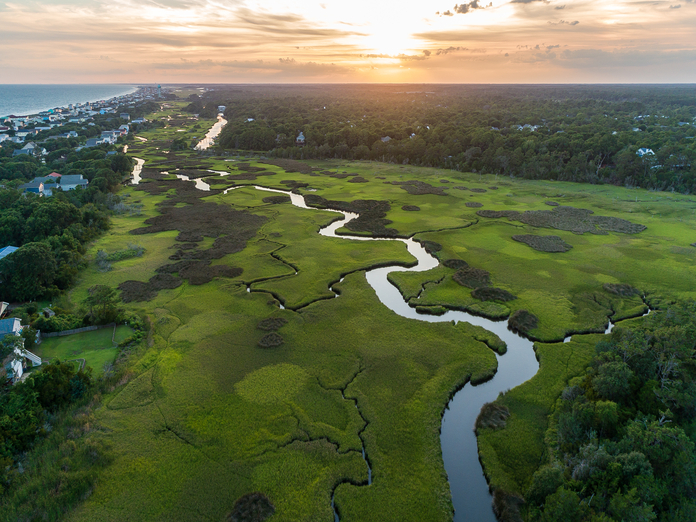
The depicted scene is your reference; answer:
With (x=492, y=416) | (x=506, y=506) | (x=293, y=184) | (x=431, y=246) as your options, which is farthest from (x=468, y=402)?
(x=293, y=184)

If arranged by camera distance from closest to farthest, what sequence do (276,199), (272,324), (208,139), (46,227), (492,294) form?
1. (272,324)
2. (492,294)
3. (46,227)
4. (276,199)
5. (208,139)

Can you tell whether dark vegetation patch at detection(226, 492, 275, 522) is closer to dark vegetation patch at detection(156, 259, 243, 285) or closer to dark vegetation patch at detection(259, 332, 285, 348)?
dark vegetation patch at detection(259, 332, 285, 348)

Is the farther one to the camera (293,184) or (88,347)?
(293,184)

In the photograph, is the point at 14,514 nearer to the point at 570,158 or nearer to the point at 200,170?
the point at 200,170

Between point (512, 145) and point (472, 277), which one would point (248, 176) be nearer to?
point (472, 277)

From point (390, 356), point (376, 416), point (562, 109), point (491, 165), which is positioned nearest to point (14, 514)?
point (376, 416)

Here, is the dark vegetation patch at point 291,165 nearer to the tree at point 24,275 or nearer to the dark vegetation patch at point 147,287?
the dark vegetation patch at point 147,287

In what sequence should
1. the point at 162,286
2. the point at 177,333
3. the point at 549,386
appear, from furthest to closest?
the point at 162,286
the point at 177,333
the point at 549,386
